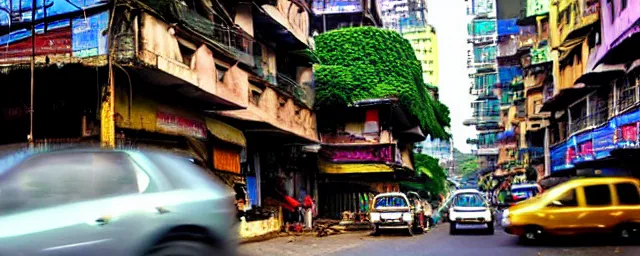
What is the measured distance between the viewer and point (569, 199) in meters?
17.1

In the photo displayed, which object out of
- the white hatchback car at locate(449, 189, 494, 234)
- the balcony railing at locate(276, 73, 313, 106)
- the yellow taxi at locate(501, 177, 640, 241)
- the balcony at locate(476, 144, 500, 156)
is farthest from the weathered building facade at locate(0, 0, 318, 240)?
the balcony at locate(476, 144, 500, 156)

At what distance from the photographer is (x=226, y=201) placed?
7.24 m

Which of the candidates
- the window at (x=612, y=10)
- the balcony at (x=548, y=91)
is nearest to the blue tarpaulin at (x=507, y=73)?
the balcony at (x=548, y=91)

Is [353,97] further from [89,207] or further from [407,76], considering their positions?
[89,207]

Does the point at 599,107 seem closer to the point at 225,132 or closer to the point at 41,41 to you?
the point at 225,132

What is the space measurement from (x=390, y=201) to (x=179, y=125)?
11.6 metres

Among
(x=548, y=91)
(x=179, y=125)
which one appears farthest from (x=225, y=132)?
(x=548, y=91)

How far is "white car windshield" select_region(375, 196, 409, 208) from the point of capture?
26.6m

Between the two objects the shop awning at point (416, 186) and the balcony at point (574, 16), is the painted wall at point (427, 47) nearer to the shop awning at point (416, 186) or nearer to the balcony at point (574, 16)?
the shop awning at point (416, 186)

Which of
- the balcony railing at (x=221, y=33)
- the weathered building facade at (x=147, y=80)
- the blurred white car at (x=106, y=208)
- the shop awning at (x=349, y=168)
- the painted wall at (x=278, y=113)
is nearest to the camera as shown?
the blurred white car at (x=106, y=208)

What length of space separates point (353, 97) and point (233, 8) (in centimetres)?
1350

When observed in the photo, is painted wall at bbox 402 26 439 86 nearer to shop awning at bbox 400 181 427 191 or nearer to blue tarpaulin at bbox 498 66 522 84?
blue tarpaulin at bbox 498 66 522 84

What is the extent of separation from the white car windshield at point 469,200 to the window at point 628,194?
7.94 metres

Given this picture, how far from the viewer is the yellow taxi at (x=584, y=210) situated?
16734 mm
